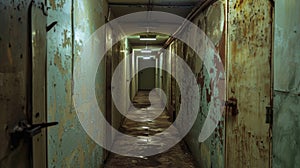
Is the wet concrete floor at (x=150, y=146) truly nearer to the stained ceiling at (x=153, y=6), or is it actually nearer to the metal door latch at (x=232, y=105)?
A: the metal door latch at (x=232, y=105)

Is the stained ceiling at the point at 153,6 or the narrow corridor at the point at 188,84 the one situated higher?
the stained ceiling at the point at 153,6

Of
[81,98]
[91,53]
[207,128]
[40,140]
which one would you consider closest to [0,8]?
[40,140]

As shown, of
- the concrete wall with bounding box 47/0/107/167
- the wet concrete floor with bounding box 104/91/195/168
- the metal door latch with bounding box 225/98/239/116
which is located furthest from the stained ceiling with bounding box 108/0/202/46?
the wet concrete floor with bounding box 104/91/195/168

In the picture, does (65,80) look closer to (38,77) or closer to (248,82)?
(38,77)

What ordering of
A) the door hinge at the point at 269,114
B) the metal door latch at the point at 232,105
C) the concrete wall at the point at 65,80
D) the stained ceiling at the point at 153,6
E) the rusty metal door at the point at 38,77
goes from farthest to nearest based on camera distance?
the stained ceiling at the point at 153,6, the metal door latch at the point at 232,105, the door hinge at the point at 269,114, the concrete wall at the point at 65,80, the rusty metal door at the point at 38,77

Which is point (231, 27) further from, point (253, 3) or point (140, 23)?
point (140, 23)

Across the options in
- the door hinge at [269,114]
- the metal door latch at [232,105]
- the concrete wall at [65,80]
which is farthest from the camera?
the metal door latch at [232,105]

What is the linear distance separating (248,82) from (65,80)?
4.56 feet

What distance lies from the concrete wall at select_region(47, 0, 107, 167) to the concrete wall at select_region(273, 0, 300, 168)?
126cm

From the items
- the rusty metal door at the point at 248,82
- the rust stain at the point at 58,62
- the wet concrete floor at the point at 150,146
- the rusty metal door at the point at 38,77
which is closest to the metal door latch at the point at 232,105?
the rusty metal door at the point at 248,82

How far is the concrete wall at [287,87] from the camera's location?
1208 millimetres

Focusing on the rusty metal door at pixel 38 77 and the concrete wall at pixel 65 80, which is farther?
the concrete wall at pixel 65 80

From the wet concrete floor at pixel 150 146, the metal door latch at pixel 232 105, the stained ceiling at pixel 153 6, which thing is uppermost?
the stained ceiling at pixel 153 6

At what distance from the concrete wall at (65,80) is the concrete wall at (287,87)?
126 cm
